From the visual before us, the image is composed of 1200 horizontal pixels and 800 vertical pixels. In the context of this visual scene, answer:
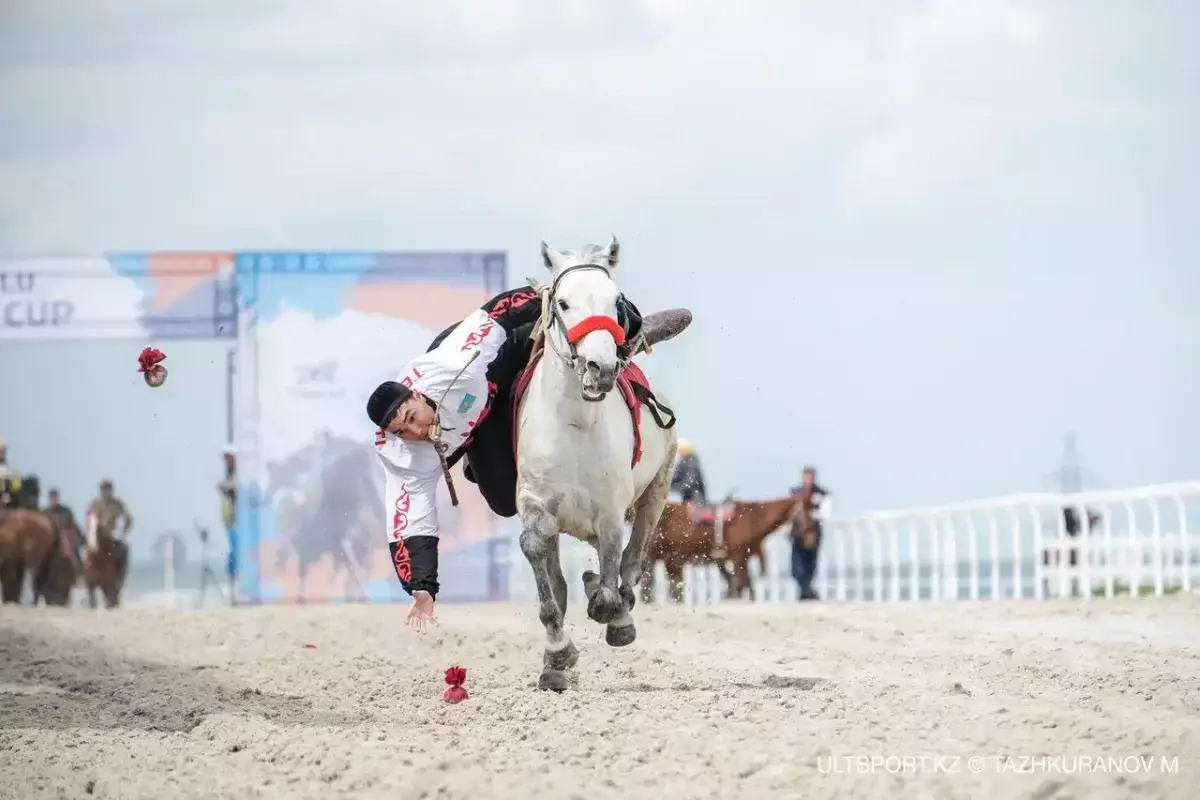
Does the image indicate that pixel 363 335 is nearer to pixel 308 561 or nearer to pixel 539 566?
pixel 308 561

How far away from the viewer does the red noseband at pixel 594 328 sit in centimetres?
818

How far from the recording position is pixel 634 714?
320 inches

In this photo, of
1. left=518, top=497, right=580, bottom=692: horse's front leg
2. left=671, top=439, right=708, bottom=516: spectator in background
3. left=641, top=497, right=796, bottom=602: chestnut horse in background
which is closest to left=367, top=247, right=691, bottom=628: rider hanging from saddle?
left=518, top=497, right=580, bottom=692: horse's front leg

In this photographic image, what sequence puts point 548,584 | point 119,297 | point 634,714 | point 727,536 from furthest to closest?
point 727,536, point 119,297, point 548,584, point 634,714

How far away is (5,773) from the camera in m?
7.54

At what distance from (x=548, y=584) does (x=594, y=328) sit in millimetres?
1469

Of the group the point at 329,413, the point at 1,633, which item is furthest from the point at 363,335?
the point at 1,633

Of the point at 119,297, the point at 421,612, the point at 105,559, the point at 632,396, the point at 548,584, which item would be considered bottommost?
the point at 421,612

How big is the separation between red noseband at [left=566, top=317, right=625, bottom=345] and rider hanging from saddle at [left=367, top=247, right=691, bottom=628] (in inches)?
21.8

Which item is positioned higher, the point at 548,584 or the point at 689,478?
the point at 689,478

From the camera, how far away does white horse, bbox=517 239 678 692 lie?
8.32 meters

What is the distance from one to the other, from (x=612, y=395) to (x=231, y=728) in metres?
2.18

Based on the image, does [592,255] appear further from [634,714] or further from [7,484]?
[7,484]

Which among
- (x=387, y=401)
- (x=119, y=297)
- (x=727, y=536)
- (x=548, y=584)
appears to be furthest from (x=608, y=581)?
(x=727, y=536)
